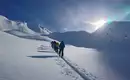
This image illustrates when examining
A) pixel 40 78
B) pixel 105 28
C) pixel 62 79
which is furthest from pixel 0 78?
pixel 105 28

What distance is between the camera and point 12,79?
34.9ft

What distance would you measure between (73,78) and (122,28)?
137 m

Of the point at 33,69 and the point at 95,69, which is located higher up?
the point at 33,69

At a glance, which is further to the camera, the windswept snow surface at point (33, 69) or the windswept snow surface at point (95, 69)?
the windswept snow surface at point (95, 69)

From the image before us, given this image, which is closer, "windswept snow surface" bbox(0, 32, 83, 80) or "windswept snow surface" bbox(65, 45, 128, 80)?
"windswept snow surface" bbox(0, 32, 83, 80)

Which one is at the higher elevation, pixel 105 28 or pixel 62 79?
pixel 105 28

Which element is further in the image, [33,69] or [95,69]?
[95,69]

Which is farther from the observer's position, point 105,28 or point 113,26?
point 105,28

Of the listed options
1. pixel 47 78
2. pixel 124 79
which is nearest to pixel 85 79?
pixel 47 78

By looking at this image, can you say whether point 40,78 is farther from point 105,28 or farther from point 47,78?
point 105,28

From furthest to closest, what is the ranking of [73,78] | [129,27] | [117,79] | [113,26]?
[113,26], [129,27], [117,79], [73,78]

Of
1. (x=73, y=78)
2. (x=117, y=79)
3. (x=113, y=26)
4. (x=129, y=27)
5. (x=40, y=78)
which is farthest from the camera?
(x=113, y=26)

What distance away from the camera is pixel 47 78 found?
11625 mm

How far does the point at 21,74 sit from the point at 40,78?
1.20 m
